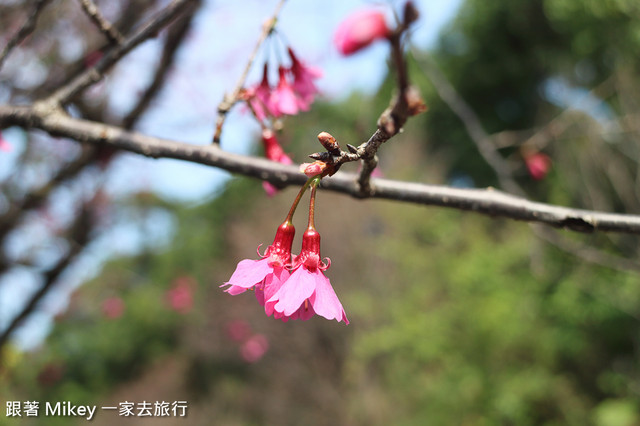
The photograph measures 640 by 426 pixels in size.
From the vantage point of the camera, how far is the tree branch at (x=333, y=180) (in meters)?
0.64

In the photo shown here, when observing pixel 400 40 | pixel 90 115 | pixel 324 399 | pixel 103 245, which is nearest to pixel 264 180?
pixel 400 40

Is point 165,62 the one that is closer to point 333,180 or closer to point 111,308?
point 333,180

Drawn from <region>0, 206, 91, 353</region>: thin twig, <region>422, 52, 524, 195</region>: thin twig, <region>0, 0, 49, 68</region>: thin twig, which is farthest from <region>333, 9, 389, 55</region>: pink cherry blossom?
<region>0, 206, 91, 353</region>: thin twig

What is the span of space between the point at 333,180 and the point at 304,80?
0.32 meters

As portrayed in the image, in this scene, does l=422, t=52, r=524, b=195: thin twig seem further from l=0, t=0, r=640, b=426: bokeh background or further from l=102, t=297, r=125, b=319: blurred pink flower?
l=102, t=297, r=125, b=319: blurred pink flower

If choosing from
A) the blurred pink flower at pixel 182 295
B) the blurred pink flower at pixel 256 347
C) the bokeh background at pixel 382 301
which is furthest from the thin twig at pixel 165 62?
the blurred pink flower at pixel 182 295

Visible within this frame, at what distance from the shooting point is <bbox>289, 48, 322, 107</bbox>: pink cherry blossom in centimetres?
94

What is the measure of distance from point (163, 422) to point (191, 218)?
248 inches

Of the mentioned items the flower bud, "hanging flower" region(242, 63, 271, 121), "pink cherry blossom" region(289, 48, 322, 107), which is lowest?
the flower bud

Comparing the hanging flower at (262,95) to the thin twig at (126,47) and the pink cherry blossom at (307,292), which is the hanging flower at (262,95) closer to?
the thin twig at (126,47)

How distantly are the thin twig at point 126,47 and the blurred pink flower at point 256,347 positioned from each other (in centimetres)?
515

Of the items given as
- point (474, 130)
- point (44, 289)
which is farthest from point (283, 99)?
point (44, 289)

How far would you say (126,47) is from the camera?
787 millimetres

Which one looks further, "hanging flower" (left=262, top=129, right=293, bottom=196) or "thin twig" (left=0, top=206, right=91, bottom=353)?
"thin twig" (left=0, top=206, right=91, bottom=353)
